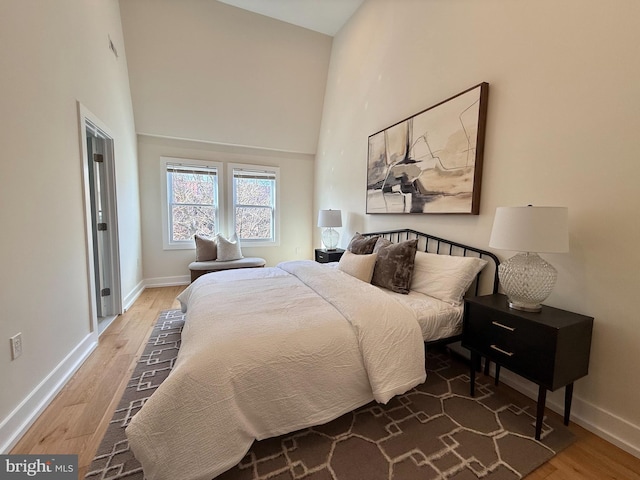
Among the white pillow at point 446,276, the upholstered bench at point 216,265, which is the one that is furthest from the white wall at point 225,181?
the white pillow at point 446,276

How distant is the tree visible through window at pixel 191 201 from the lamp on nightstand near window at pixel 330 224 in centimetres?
203

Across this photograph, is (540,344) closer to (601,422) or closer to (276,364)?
(601,422)

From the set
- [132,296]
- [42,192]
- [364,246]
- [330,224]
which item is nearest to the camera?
[42,192]

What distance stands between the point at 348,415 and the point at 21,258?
2.18 m

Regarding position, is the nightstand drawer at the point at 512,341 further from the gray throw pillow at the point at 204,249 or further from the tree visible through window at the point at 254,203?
the tree visible through window at the point at 254,203

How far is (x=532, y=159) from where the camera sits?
1.82 m

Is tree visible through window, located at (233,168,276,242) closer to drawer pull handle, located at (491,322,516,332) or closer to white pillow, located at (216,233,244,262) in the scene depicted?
white pillow, located at (216,233,244,262)

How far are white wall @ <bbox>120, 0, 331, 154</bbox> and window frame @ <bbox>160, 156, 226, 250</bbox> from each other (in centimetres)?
41

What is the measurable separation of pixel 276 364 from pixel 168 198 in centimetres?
417

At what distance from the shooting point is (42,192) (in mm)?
1789

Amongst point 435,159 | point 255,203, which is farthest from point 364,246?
point 255,203

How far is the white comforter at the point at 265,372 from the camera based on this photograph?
114 centimetres

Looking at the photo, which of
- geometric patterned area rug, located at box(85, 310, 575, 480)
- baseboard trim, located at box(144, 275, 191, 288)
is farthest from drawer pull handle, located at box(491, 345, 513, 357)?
baseboard trim, located at box(144, 275, 191, 288)

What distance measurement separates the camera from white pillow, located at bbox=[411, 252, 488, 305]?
207cm
